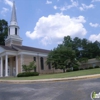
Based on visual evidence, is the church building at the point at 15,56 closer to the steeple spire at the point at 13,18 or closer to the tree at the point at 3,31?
the steeple spire at the point at 13,18

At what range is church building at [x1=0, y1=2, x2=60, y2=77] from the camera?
41188 mm

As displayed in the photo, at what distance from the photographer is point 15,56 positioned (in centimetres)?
4331

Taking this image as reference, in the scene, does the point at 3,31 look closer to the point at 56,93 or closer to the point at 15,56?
the point at 15,56

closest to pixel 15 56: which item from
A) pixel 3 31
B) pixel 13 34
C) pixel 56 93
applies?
pixel 13 34

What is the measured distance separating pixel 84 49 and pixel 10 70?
34.3m

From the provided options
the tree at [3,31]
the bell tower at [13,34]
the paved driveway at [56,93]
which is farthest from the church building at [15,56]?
the paved driveway at [56,93]

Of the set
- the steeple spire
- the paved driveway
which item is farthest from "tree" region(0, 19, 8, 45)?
the paved driveway

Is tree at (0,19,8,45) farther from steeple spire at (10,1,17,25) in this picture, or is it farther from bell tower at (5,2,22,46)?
bell tower at (5,2,22,46)

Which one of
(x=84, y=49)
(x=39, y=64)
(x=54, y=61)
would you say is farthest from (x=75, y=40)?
(x=54, y=61)

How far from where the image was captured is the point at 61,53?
1526 inches

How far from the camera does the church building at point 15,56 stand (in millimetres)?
41188

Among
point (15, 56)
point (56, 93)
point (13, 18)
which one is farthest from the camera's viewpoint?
point (13, 18)

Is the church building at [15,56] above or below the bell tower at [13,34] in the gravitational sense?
below

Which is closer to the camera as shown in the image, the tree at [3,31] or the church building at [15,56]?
the church building at [15,56]
